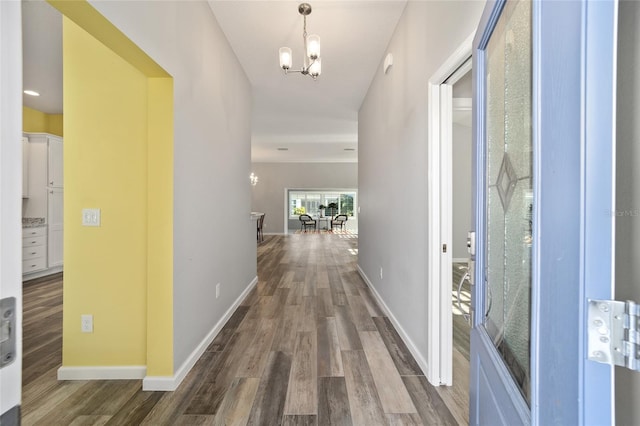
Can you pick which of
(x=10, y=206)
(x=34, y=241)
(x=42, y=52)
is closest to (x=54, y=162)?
(x=34, y=241)

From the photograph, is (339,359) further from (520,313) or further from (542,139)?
(542,139)

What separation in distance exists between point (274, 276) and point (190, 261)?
109 inches

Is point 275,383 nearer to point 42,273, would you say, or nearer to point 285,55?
point 285,55

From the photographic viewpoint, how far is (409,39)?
7.64 feet

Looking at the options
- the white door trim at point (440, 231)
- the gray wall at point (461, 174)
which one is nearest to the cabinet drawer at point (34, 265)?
the white door trim at point (440, 231)

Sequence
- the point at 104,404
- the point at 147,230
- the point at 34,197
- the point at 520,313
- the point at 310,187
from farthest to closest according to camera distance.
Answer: the point at 310,187, the point at 34,197, the point at 147,230, the point at 104,404, the point at 520,313

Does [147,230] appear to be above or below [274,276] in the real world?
above

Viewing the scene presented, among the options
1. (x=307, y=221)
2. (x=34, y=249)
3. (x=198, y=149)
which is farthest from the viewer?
(x=307, y=221)

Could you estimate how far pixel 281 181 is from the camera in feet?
37.8

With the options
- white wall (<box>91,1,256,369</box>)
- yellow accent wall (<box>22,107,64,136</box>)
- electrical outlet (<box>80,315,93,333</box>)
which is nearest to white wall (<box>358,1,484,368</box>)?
white wall (<box>91,1,256,369</box>)

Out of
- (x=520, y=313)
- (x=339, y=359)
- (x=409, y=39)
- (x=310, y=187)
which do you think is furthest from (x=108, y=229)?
(x=310, y=187)

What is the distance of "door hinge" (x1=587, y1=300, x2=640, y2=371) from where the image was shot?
39cm

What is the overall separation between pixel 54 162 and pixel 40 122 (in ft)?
3.92

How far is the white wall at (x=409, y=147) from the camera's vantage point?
179 centimetres
